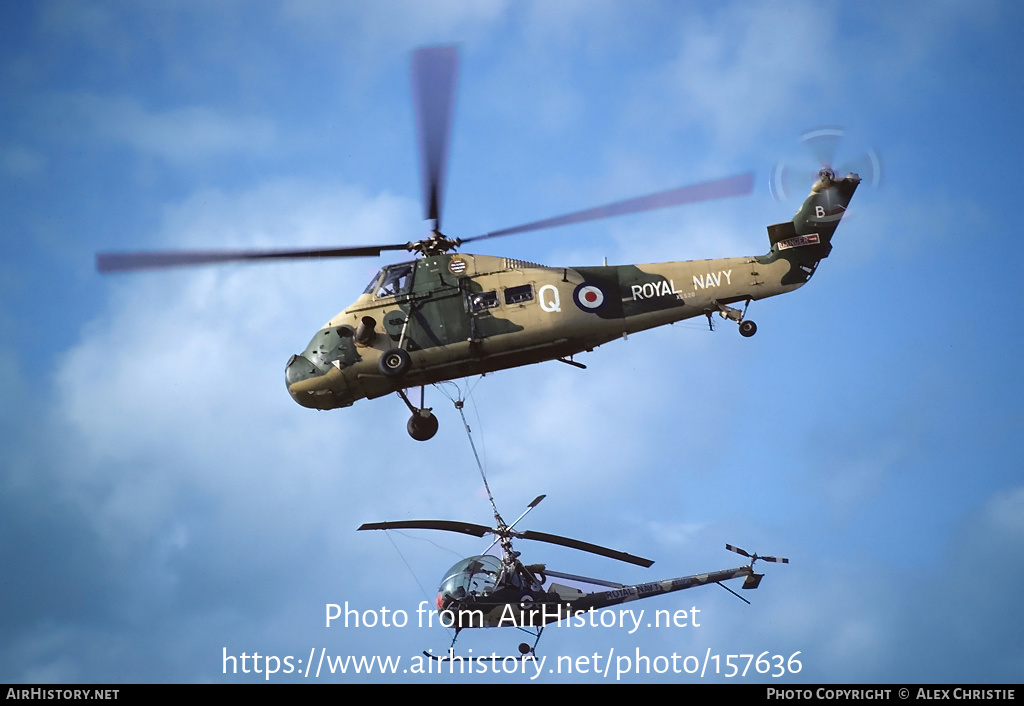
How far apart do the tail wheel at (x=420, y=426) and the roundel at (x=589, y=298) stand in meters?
5.20

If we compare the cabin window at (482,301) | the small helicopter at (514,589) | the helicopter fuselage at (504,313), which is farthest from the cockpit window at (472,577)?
the cabin window at (482,301)

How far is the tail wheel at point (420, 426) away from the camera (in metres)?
34.6

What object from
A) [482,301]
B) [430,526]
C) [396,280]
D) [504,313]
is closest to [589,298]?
[504,313]

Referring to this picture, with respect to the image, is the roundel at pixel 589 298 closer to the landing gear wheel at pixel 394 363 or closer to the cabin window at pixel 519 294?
the cabin window at pixel 519 294

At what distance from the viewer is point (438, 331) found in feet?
109

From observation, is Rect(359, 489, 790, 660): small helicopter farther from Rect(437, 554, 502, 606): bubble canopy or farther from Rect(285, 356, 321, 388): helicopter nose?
Rect(285, 356, 321, 388): helicopter nose

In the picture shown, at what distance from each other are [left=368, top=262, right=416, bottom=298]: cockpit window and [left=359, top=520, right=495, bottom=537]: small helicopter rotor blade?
665cm

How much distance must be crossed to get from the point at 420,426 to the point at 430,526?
3.37 m

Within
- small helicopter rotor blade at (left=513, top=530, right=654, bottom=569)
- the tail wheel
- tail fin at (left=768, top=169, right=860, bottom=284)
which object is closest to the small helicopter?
small helicopter rotor blade at (left=513, top=530, right=654, bottom=569)

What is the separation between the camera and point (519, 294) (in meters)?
33.2

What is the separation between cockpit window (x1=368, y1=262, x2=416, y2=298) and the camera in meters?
33.8

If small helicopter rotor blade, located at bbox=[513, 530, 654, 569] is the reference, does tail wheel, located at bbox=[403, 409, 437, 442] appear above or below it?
above
